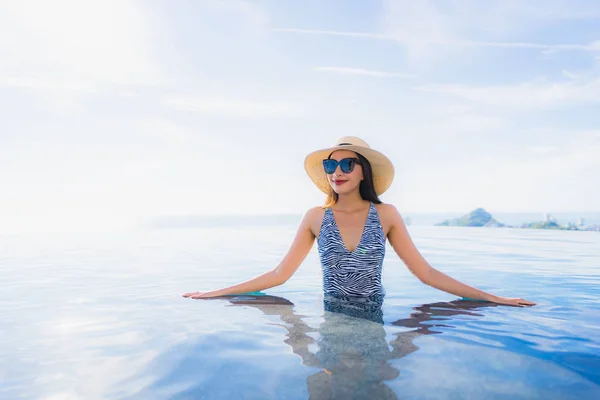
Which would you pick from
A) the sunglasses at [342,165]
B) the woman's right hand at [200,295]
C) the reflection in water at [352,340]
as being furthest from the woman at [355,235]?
the woman's right hand at [200,295]

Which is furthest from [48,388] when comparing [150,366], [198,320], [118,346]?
[198,320]

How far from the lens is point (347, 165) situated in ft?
16.1

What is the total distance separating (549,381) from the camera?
2961 millimetres

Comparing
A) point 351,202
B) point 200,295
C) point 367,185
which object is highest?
point 367,185

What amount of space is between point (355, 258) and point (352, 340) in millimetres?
1335

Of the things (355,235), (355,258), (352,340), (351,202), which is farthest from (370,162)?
(352,340)

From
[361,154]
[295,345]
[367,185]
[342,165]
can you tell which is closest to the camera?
[295,345]

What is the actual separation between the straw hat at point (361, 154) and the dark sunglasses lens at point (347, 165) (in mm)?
121

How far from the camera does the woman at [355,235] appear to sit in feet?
16.2

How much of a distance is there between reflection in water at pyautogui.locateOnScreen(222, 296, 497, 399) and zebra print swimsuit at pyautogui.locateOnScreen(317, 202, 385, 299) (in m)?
0.14

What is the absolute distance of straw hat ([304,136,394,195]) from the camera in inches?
194

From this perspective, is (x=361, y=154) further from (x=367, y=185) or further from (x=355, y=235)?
(x=355, y=235)

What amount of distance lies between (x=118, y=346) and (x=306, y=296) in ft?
8.92

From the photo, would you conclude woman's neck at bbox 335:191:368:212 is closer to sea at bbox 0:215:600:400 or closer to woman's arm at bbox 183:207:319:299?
woman's arm at bbox 183:207:319:299
